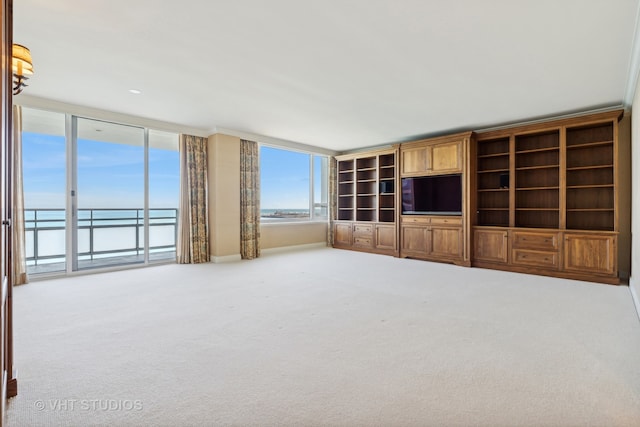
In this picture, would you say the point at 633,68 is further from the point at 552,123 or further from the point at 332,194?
the point at 332,194

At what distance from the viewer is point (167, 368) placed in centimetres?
196

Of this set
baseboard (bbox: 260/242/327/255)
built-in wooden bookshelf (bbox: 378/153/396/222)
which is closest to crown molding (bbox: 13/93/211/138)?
baseboard (bbox: 260/242/327/255)

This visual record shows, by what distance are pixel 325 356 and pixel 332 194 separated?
5989 mm

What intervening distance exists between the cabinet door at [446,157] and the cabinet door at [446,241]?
43.5 inches

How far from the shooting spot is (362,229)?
23.7 ft

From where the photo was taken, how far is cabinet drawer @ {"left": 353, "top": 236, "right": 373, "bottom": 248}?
7.02 meters

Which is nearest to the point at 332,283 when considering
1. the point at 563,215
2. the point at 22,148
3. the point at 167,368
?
the point at 167,368

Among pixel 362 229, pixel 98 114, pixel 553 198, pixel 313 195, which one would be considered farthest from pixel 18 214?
pixel 553 198

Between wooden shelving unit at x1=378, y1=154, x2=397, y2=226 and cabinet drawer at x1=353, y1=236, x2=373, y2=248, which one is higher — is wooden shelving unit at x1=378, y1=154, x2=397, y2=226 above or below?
above

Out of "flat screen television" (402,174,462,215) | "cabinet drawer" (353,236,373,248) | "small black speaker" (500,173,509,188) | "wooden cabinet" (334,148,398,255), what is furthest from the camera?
"cabinet drawer" (353,236,373,248)

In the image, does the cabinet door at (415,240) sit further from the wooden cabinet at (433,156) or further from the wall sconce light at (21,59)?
the wall sconce light at (21,59)

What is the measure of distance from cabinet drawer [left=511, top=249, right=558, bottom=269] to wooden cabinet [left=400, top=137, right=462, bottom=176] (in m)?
1.70

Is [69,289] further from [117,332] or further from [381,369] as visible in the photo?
[381,369]

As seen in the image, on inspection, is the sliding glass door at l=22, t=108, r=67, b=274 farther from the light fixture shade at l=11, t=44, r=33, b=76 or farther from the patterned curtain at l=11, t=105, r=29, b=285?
the light fixture shade at l=11, t=44, r=33, b=76
